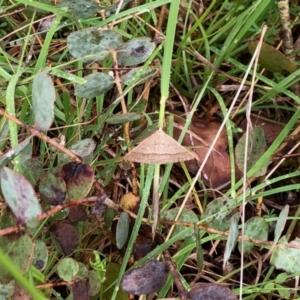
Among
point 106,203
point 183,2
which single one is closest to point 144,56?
point 106,203

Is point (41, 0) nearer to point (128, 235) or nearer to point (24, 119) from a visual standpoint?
point (24, 119)

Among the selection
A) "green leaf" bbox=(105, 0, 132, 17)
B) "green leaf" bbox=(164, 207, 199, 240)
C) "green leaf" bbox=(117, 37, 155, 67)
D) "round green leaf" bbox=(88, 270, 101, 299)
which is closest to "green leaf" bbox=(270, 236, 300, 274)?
"green leaf" bbox=(164, 207, 199, 240)

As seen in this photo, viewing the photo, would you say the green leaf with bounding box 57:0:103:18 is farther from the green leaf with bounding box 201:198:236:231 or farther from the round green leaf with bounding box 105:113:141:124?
the green leaf with bounding box 201:198:236:231

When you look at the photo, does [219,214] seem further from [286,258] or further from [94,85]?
[94,85]

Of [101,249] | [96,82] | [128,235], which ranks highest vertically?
[96,82]

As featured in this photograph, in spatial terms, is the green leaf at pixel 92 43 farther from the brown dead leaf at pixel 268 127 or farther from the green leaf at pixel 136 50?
the brown dead leaf at pixel 268 127

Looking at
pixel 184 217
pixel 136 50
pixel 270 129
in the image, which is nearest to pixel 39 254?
pixel 184 217
